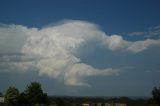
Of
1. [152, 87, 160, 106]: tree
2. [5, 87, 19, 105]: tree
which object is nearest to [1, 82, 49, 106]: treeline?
[5, 87, 19, 105]: tree

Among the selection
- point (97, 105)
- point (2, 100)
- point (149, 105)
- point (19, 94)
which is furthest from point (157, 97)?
point (2, 100)

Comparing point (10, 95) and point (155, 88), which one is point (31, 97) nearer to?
point (10, 95)

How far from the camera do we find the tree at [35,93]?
107m

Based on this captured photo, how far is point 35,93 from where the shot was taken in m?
108

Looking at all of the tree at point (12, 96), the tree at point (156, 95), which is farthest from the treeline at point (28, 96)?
the tree at point (156, 95)

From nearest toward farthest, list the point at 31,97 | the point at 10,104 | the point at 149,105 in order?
the point at 149,105, the point at 10,104, the point at 31,97

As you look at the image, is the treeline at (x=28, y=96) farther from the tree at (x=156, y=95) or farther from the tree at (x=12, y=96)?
the tree at (x=156, y=95)

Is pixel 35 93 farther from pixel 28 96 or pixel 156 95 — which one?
pixel 156 95

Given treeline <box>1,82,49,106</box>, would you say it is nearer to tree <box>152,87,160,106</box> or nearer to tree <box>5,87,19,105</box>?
tree <box>5,87,19,105</box>

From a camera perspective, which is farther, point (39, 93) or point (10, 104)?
point (39, 93)

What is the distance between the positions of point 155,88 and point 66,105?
2845 cm

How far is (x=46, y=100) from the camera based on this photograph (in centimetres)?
11100

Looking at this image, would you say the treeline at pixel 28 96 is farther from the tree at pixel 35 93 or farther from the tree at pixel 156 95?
the tree at pixel 156 95

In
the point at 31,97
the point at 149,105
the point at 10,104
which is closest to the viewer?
the point at 149,105
